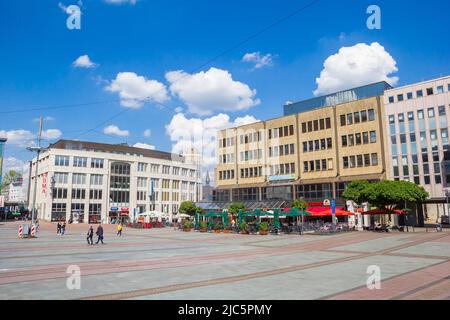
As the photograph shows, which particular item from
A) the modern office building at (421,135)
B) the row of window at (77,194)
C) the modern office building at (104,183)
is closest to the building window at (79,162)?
the modern office building at (104,183)

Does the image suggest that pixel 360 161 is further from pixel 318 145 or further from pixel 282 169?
pixel 282 169

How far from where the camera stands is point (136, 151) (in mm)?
108438

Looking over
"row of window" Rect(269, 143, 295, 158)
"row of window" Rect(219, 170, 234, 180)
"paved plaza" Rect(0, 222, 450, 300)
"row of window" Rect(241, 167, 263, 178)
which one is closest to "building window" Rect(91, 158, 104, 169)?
"row of window" Rect(219, 170, 234, 180)

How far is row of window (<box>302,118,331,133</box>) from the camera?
59.4 m

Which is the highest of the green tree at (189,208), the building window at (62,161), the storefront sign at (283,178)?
the building window at (62,161)

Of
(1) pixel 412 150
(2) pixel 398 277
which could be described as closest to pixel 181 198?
(1) pixel 412 150

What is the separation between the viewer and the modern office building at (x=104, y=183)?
3211 inches

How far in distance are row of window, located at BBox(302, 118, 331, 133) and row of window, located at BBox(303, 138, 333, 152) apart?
2.01m

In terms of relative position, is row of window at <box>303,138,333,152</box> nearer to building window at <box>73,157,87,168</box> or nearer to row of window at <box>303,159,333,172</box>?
row of window at <box>303,159,333,172</box>

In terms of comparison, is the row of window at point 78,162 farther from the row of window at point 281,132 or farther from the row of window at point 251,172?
the row of window at point 281,132

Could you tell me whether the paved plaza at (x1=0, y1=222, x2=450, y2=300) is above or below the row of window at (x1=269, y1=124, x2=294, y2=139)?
below

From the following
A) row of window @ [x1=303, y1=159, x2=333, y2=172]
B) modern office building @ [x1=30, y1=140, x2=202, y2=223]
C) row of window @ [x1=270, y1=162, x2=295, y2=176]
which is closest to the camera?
row of window @ [x1=303, y1=159, x2=333, y2=172]

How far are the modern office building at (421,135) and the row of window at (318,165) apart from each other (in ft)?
29.1
